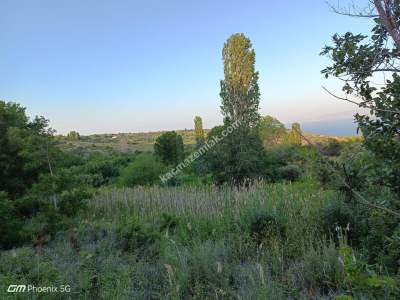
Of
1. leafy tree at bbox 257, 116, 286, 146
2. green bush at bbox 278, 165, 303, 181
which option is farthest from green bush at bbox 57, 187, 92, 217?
leafy tree at bbox 257, 116, 286, 146

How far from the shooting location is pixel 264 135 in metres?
30.4

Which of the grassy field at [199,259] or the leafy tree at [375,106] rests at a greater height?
the leafy tree at [375,106]

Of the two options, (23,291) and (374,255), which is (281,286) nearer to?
(374,255)

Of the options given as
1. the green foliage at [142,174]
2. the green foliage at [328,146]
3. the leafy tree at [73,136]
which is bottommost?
the green foliage at [142,174]

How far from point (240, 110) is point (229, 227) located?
8.75 meters

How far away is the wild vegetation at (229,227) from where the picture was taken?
2.46 meters

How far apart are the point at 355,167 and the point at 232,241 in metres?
2.46

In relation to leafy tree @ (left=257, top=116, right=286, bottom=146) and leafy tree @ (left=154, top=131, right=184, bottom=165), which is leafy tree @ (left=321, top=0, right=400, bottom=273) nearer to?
leafy tree @ (left=154, top=131, right=184, bottom=165)

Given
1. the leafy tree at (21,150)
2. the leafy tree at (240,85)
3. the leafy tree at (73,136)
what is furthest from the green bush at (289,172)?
the leafy tree at (73,136)

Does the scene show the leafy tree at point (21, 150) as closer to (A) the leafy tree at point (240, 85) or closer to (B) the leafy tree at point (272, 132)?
(A) the leafy tree at point (240, 85)

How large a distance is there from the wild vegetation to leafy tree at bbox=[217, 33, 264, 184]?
4869mm

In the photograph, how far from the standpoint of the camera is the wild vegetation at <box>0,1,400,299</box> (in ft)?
8.07

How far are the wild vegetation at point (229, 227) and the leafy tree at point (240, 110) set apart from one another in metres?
4.87

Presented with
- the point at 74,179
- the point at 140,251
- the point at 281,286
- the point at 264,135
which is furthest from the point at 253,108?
the point at 264,135
